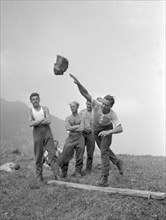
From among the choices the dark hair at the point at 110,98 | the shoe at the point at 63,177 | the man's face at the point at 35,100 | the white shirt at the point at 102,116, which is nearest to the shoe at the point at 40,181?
the shoe at the point at 63,177

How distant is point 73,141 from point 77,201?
119 inches

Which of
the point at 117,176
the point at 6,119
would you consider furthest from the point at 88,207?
the point at 6,119

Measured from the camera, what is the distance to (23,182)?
33.5 feet

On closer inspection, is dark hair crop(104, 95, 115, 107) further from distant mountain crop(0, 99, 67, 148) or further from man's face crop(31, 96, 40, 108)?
distant mountain crop(0, 99, 67, 148)

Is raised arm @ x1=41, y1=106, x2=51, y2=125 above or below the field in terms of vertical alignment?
above

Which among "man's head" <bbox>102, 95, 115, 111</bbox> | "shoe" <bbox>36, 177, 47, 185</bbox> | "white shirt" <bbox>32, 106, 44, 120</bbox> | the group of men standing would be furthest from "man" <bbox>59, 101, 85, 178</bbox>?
"man's head" <bbox>102, 95, 115, 111</bbox>

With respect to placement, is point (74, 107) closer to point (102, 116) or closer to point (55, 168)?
point (102, 116)

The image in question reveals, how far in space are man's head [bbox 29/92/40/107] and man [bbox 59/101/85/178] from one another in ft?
3.73

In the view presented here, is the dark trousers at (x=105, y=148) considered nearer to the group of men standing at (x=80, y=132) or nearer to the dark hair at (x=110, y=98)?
the group of men standing at (x=80, y=132)

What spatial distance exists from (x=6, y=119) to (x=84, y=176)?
159443 millimetres

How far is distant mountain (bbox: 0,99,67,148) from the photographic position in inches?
5443

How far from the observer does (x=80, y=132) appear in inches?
436

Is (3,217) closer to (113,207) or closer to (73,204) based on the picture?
(73,204)

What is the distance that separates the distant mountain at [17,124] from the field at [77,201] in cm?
11807
